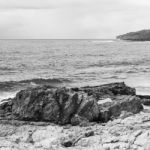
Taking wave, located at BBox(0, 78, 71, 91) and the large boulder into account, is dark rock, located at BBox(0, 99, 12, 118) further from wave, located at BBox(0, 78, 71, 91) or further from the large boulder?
wave, located at BBox(0, 78, 71, 91)

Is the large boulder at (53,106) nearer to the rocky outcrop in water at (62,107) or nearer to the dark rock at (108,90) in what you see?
the rocky outcrop in water at (62,107)

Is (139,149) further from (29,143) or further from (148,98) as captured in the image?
(148,98)

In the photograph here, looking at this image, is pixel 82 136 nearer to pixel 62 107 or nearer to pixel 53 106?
pixel 62 107

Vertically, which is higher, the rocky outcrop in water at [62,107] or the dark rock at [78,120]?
the rocky outcrop in water at [62,107]

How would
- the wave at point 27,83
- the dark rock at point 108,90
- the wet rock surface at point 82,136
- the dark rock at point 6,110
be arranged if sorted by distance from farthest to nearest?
the wave at point 27,83 < the dark rock at point 108,90 < the dark rock at point 6,110 < the wet rock surface at point 82,136

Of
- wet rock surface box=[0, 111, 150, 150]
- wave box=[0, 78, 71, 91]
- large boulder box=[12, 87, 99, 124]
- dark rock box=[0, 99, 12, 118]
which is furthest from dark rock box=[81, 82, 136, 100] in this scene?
wave box=[0, 78, 71, 91]

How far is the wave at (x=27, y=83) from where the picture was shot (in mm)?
35700

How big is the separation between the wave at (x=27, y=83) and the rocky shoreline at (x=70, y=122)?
1447 centimetres

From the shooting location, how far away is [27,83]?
129ft

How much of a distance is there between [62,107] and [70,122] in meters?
1.10

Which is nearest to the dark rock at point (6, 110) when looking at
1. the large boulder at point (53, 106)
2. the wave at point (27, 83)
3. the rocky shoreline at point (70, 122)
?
the rocky shoreline at point (70, 122)

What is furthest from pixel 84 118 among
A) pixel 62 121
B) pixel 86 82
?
pixel 86 82

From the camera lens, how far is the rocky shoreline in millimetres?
15266

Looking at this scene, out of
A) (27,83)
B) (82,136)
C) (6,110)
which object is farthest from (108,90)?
(27,83)
